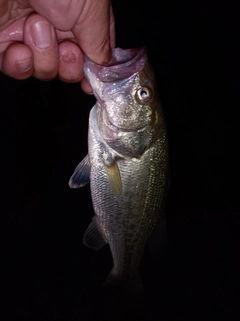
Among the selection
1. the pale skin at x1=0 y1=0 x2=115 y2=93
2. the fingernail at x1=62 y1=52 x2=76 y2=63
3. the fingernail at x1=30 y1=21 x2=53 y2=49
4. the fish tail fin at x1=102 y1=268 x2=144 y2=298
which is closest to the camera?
the pale skin at x1=0 y1=0 x2=115 y2=93

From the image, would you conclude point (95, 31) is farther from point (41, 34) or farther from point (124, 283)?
point (124, 283)

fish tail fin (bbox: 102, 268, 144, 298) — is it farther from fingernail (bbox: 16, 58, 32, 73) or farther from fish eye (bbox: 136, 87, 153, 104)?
fingernail (bbox: 16, 58, 32, 73)

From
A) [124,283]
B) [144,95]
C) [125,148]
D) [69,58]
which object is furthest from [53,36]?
[124,283]

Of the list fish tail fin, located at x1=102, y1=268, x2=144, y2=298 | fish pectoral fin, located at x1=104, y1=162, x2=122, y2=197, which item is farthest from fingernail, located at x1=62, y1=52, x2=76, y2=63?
fish tail fin, located at x1=102, y1=268, x2=144, y2=298

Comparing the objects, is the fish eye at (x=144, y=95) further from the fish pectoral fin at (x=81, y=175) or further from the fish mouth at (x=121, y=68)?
the fish pectoral fin at (x=81, y=175)

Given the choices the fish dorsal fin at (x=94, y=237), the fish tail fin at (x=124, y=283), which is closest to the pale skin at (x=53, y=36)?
the fish dorsal fin at (x=94, y=237)

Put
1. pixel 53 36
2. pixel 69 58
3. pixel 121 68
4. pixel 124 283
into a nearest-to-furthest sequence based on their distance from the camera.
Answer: pixel 121 68
pixel 53 36
pixel 69 58
pixel 124 283
